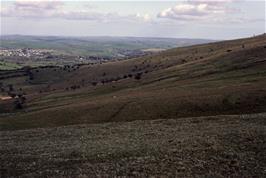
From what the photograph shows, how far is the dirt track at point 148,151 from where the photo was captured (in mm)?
35000

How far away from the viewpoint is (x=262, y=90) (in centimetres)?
7400

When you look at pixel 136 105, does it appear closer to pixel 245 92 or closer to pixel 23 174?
pixel 245 92

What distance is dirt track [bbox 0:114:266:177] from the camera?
35.0 metres

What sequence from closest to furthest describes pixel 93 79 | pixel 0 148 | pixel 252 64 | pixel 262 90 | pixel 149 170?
pixel 149 170 → pixel 0 148 → pixel 262 90 → pixel 252 64 → pixel 93 79

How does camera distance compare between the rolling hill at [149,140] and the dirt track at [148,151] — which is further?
the rolling hill at [149,140]

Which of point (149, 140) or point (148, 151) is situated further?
point (149, 140)

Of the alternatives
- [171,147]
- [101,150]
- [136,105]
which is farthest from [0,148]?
[136,105]

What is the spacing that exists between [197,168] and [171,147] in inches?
263

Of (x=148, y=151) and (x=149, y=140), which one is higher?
(x=148, y=151)

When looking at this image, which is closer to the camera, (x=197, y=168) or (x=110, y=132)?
(x=197, y=168)

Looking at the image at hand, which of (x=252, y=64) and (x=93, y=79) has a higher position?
(x=252, y=64)

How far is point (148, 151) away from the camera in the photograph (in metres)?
40.2

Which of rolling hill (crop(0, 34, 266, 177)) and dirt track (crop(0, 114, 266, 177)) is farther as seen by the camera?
rolling hill (crop(0, 34, 266, 177))

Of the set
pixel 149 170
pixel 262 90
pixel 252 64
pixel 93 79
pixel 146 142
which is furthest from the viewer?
pixel 93 79
